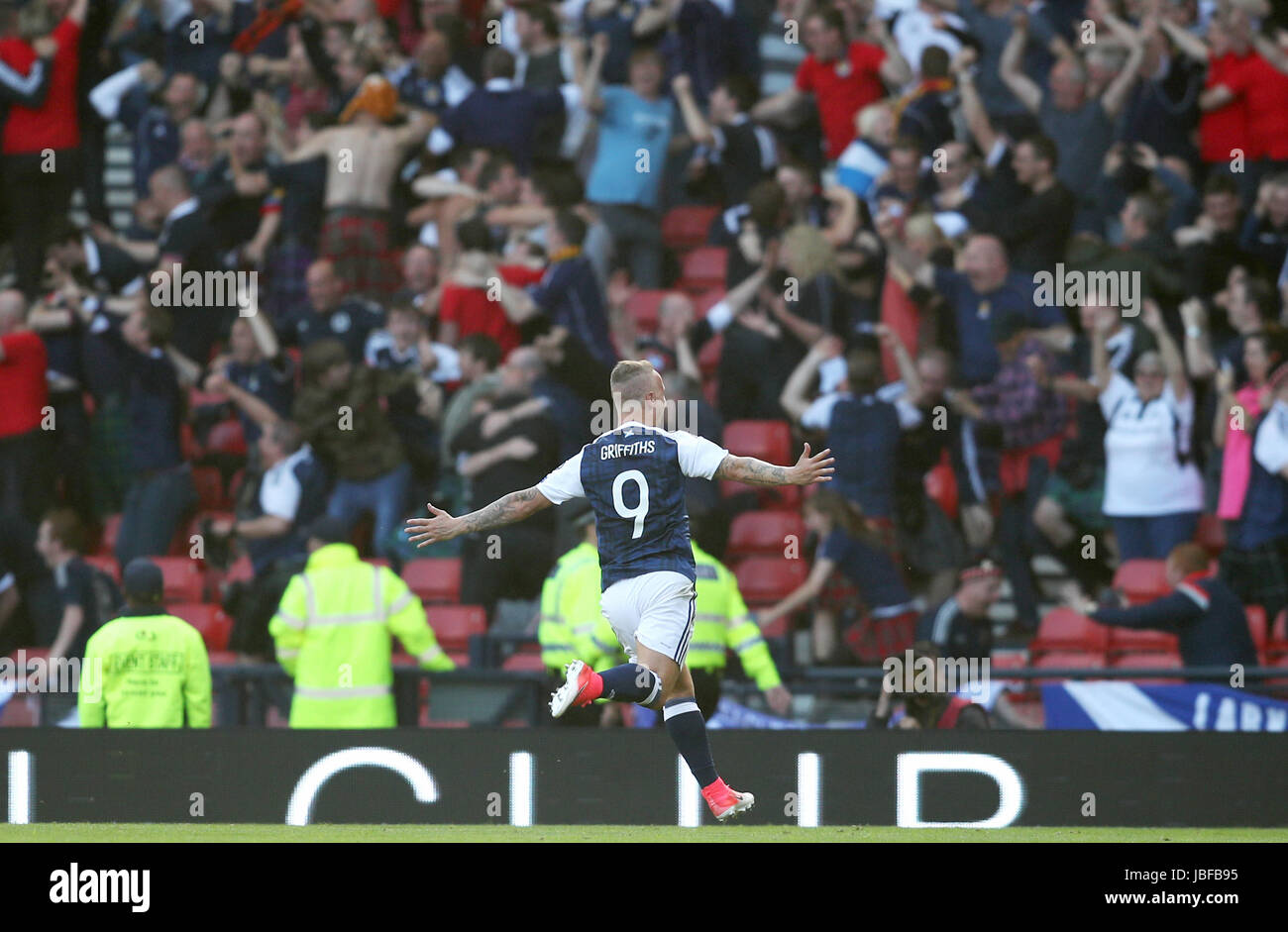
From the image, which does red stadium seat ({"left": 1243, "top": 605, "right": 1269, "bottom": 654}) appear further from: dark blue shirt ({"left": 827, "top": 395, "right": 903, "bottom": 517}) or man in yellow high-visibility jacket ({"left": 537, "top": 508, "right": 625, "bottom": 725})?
man in yellow high-visibility jacket ({"left": 537, "top": 508, "right": 625, "bottom": 725})

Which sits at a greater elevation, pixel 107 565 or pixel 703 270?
pixel 703 270

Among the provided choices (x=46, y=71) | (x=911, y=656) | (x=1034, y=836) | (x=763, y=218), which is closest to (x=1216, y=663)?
(x=911, y=656)

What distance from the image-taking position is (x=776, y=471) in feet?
24.6

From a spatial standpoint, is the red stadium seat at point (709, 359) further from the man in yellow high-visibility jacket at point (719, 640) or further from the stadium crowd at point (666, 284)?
the man in yellow high-visibility jacket at point (719, 640)

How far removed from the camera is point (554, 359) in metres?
12.6

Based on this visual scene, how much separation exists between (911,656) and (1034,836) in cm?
227

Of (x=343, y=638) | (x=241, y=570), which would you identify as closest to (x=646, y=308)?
(x=241, y=570)

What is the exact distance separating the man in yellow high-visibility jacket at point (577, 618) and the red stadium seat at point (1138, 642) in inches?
124

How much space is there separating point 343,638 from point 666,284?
15.4ft

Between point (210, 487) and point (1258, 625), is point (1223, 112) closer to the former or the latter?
point (1258, 625)

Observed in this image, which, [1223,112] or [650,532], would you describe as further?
[1223,112]

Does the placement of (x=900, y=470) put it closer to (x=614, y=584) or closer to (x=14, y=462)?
(x=614, y=584)

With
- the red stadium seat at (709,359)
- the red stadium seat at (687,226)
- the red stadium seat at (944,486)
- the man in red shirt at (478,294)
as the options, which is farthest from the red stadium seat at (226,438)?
the red stadium seat at (944,486)
